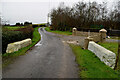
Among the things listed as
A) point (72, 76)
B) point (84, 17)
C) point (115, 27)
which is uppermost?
point (84, 17)

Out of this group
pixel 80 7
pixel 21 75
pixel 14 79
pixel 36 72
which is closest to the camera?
pixel 14 79

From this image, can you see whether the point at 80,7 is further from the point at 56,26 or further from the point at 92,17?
the point at 56,26

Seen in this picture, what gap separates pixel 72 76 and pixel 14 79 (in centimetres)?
263

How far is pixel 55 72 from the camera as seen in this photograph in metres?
5.93

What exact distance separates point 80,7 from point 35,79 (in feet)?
127

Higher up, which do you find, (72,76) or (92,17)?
(92,17)

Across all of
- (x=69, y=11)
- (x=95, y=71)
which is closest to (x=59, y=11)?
(x=69, y=11)

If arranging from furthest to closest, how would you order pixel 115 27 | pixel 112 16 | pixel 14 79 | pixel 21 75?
pixel 112 16
pixel 115 27
pixel 21 75
pixel 14 79

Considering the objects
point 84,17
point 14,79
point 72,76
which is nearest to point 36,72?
point 14,79

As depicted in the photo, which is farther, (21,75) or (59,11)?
(59,11)

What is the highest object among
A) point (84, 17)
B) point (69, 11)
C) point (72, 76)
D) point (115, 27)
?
point (69, 11)

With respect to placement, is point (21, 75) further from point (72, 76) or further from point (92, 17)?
point (92, 17)

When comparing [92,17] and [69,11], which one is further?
[69,11]

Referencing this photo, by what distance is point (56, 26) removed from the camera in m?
47.0
